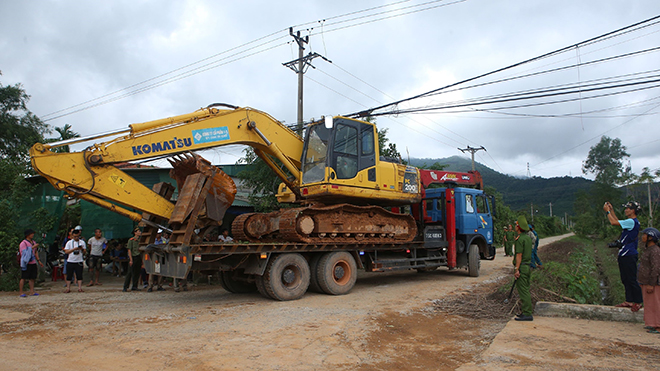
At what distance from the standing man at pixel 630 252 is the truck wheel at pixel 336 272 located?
17.5 feet

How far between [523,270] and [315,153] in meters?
5.22

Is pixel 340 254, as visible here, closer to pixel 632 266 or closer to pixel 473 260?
pixel 473 260

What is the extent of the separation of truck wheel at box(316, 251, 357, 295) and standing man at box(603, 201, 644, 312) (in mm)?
5322

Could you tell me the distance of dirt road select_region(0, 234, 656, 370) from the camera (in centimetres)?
478

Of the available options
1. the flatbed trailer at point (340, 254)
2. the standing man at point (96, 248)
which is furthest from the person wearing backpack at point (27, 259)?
the flatbed trailer at point (340, 254)

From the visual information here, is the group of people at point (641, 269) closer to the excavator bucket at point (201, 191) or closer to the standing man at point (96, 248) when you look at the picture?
the excavator bucket at point (201, 191)

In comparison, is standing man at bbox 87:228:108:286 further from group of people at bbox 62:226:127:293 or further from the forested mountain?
the forested mountain

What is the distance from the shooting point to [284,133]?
32.8 ft

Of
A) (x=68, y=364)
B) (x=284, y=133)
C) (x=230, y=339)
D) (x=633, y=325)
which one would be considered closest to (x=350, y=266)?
(x=284, y=133)

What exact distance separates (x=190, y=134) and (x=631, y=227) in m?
7.88

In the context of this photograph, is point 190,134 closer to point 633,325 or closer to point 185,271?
point 185,271

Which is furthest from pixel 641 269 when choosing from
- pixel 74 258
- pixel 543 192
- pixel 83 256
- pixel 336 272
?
pixel 543 192

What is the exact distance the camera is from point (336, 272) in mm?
9766

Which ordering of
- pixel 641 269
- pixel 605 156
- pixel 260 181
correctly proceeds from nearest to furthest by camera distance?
pixel 641 269 < pixel 260 181 < pixel 605 156
